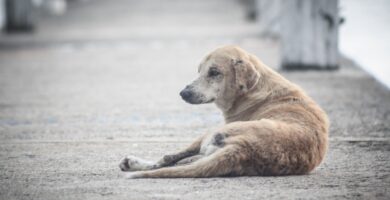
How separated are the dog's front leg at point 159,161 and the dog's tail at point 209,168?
0.26 meters

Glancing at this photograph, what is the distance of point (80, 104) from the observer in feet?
35.0

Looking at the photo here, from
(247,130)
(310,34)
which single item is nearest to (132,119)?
(247,130)

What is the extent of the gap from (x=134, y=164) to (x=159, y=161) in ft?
0.58

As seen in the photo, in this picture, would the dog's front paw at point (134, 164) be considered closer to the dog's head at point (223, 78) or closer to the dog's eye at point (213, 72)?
the dog's head at point (223, 78)

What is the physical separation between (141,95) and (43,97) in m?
1.24

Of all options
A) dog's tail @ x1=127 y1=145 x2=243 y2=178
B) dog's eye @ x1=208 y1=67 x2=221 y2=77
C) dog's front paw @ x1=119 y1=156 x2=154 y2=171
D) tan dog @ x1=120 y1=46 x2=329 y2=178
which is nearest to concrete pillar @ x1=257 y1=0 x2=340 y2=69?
tan dog @ x1=120 y1=46 x2=329 y2=178

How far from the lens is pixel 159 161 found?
6324 millimetres

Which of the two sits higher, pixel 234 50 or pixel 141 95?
pixel 234 50

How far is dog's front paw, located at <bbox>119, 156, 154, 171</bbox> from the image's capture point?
6.30m

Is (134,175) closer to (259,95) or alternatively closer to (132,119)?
(259,95)

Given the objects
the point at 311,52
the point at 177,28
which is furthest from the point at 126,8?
the point at 311,52

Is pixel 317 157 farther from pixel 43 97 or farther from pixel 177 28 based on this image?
pixel 177 28

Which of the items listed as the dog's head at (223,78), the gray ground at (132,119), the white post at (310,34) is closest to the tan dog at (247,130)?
the dog's head at (223,78)

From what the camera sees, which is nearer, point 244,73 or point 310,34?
point 244,73
